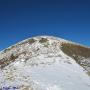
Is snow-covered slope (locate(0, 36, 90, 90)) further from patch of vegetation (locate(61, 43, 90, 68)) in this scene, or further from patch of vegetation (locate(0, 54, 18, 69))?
patch of vegetation (locate(61, 43, 90, 68))

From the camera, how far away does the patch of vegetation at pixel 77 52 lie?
51.7 metres

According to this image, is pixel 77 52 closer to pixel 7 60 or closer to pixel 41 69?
pixel 41 69

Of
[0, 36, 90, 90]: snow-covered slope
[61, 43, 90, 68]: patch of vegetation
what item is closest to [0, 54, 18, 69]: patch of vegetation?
[0, 36, 90, 90]: snow-covered slope

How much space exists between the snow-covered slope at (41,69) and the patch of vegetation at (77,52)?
59.4 inches

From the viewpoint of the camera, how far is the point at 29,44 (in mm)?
58250

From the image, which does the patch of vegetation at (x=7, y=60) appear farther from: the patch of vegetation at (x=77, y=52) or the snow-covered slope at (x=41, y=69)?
the patch of vegetation at (x=77, y=52)

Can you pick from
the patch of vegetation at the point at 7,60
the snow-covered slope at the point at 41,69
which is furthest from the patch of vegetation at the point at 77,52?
the patch of vegetation at the point at 7,60

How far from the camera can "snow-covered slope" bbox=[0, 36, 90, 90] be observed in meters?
34.3

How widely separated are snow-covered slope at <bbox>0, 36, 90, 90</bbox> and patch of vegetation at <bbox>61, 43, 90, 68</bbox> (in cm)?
151

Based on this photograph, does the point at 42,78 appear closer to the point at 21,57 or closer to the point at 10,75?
the point at 10,75

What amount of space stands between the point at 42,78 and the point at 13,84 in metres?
5.50

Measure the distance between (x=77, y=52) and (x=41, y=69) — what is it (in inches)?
611

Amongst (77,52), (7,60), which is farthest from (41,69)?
(77,52)

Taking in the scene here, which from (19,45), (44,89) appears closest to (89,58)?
(19,45)
